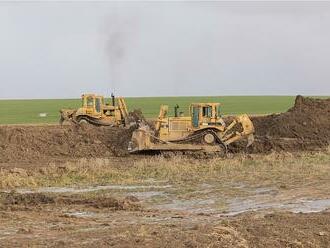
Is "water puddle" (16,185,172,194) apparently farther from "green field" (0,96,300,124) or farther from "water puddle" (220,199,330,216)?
"green field" (0,96,300,124)

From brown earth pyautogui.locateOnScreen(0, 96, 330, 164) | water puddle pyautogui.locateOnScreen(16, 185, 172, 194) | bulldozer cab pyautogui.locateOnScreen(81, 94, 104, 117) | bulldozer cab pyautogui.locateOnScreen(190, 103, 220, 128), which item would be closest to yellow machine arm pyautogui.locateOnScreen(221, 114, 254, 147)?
bulldozer cab pyautogui.locateOnScreen(190, 103, 220, 128)

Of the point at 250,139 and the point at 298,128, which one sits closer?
the point at 250,139

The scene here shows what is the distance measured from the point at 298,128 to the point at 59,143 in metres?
13.6

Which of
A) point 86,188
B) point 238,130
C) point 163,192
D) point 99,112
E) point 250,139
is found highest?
point 99,112

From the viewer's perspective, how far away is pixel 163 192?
20.5 m

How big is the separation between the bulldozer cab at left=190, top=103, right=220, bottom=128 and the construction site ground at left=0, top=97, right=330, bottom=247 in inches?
65.5

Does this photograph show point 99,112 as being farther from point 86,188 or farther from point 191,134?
point 86,188

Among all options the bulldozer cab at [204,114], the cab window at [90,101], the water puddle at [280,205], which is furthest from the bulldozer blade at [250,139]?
the water puddle at [280,205]

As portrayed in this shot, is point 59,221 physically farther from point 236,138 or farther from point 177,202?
point 236,138

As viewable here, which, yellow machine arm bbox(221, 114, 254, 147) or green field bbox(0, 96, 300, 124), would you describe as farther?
green field bbox(0, 96, 300, 124)

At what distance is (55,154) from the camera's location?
34.1 meters

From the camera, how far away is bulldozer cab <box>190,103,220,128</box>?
3272 centimetres

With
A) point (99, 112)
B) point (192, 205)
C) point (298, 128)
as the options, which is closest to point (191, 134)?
point (298, 128)

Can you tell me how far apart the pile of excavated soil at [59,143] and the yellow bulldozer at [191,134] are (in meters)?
1.91
